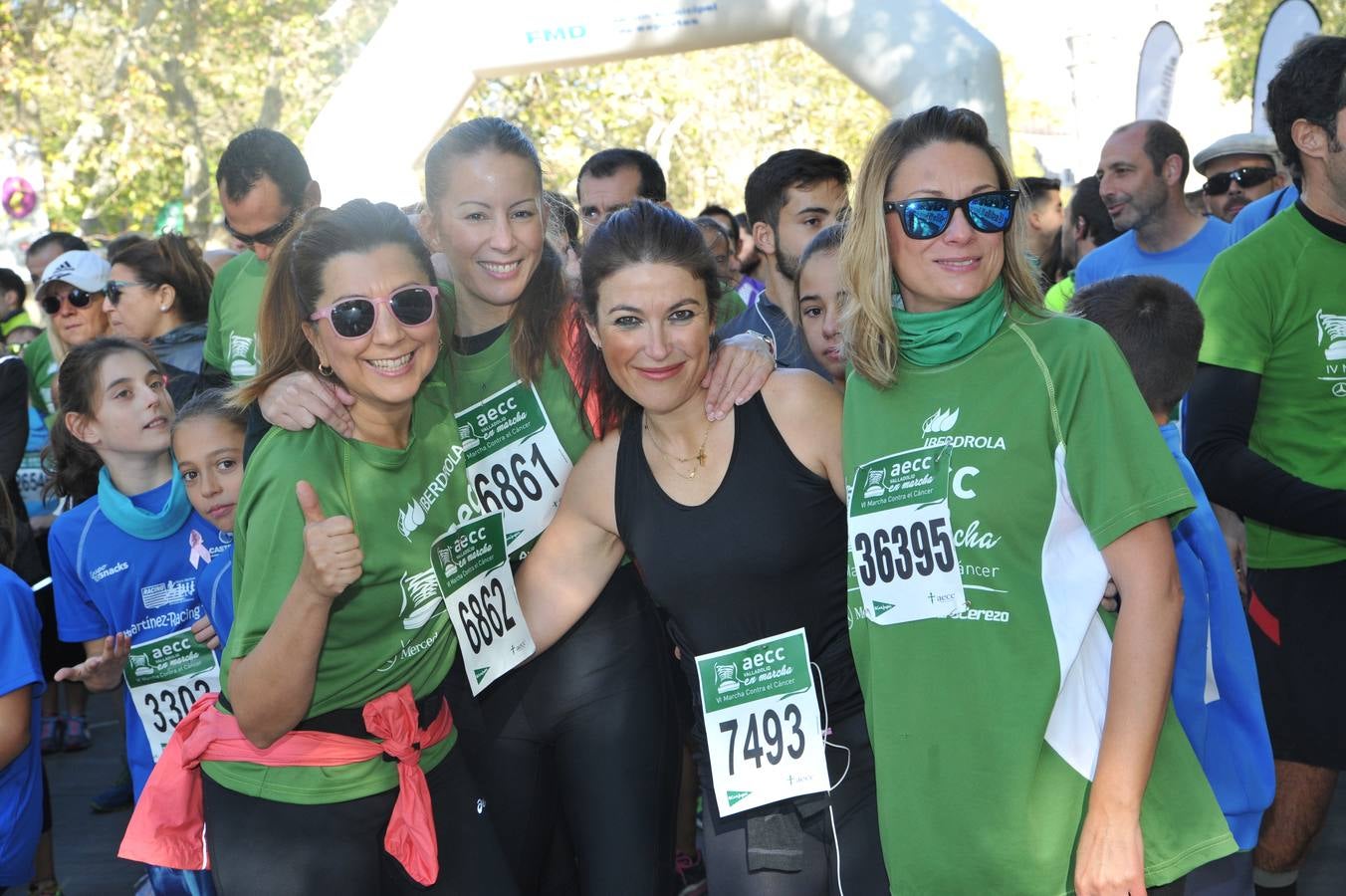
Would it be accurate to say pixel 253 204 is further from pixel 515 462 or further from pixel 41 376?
pixel 41 376

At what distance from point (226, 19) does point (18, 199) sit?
19.2 feet

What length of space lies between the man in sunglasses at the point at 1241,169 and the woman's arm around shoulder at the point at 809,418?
589 cm

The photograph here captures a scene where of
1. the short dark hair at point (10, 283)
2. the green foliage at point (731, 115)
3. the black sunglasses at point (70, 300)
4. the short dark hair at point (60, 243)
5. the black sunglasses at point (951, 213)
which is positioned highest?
the green foliage at point (731, 115)

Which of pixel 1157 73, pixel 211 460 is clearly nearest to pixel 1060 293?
pixel 211 460

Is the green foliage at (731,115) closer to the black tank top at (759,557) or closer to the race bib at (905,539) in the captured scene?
the black tank top at (759,557)

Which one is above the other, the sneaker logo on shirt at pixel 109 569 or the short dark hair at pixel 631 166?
the short dark hair at pixel 631 166

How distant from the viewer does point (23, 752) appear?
3799mm

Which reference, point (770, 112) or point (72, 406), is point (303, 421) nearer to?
point (72, 406)

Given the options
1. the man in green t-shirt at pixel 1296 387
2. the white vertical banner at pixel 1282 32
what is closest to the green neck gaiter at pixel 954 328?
the man in green t-shirt at pixel 1296 387

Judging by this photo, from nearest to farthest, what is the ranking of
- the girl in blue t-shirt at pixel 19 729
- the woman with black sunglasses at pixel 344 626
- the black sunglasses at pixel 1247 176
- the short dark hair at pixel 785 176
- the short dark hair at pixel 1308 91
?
the woman with black sunglasses at pixel 344 626
the short dark hair at pixel 1308 91
the girl in blue t-shirt at pixel 19 729
the short dark hair at pixel 785 176
the black sunglasses at pixel 1247 176

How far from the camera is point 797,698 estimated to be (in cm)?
276

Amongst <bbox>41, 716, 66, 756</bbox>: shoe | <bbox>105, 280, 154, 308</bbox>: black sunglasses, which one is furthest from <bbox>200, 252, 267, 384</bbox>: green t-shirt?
<bbox>41, 716, 66, 756</bbox>: shoe

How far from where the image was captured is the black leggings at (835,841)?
2740 mm

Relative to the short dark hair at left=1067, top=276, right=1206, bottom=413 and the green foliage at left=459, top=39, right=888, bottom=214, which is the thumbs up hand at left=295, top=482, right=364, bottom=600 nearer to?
the short dark hair at left=1067, top=276, right=1206, bottom=413
